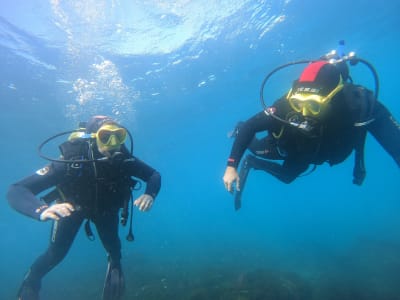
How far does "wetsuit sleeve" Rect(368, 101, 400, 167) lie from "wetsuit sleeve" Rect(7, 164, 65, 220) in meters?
5.56

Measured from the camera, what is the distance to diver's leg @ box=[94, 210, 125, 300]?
5910 millimetres

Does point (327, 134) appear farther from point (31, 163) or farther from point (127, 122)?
point (31, 163)

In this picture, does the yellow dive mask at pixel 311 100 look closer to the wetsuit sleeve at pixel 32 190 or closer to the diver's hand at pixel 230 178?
the diver's hand at pixel 230 178

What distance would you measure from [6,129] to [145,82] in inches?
515

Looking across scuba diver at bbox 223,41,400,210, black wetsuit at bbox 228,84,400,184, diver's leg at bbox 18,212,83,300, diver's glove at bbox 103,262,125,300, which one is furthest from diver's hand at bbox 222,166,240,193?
diver's glove at bbox 103,262,125,300

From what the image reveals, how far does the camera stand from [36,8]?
454 inches

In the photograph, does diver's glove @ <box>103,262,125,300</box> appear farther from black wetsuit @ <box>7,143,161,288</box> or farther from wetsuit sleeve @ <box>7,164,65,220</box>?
wetsuit sleeve @ <box>7,164,65,220</box>

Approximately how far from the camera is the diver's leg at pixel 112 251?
5910 millimetres

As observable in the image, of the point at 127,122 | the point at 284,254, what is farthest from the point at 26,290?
the point at 127,122

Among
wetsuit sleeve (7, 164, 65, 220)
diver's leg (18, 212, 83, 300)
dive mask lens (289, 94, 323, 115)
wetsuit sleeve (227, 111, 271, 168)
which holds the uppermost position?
dive mask lens (289, 94, 323, 115)

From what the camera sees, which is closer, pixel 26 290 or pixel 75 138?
pixel 75 138

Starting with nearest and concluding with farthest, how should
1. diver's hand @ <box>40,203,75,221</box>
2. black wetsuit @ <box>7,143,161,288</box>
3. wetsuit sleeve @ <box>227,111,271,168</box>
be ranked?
diver's hand @ <box>40,203,75,221</box>, black wetsuit @ <box>7,143,161,288</box>, wetsuit sleeve @ <box>227,111,271,168</box>

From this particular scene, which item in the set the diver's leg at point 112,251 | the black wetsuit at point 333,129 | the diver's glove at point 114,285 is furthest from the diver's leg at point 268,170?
the diver's glove at point 114,285

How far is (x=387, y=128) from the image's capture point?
465 centimetres
